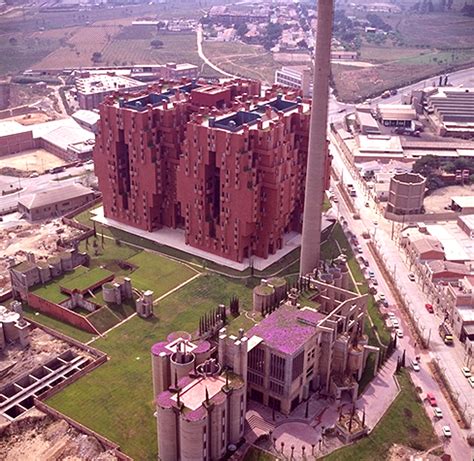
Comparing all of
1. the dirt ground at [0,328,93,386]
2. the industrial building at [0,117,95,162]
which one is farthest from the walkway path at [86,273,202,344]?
the industrial building at [0,117,95,162]

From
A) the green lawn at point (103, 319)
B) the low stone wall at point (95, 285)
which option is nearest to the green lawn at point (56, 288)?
the low stone wall at point (95, 285)

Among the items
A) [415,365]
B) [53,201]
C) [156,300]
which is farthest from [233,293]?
[53,201]

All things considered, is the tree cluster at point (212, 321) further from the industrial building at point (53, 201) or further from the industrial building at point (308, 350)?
the industrial building at point (53, 201)

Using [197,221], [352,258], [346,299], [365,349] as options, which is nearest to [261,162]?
[197,221]

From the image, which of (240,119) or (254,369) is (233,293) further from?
(240,119)

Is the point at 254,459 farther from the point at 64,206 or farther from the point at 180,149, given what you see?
the point at 64,206

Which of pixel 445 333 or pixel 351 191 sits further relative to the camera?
pixel 351 191
